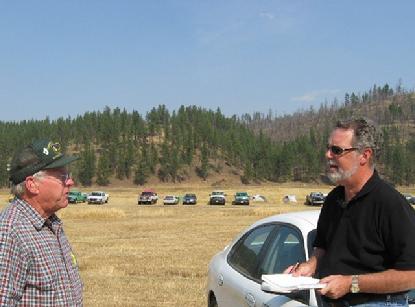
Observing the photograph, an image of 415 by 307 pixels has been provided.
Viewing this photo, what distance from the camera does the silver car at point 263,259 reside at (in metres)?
4.37

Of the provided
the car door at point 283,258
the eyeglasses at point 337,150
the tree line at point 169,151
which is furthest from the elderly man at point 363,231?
the tree line at point 169,151

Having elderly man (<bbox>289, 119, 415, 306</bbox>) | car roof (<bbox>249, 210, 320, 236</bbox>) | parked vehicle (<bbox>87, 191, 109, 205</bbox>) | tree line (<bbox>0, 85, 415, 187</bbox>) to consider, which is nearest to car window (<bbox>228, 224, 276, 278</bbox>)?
car roof (<bbox>249, 210, 320, 236</bbox>)

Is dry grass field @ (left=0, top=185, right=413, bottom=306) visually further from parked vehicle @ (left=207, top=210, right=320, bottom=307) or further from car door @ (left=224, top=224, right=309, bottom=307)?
car door @ (left=224, top=224, right=309, bottom=307)

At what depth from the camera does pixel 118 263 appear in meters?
13.5

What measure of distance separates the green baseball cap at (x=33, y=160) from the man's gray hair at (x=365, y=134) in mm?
1683

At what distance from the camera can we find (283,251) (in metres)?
4.71

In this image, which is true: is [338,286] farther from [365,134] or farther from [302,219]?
[302,219]

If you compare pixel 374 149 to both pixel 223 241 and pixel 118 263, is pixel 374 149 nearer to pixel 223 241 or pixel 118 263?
pixel 118 263

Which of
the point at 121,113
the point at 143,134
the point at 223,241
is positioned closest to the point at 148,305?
the point at 223,241

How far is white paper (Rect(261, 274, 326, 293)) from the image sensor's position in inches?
121

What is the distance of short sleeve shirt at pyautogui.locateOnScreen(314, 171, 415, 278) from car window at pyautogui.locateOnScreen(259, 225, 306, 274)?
1.10 metres

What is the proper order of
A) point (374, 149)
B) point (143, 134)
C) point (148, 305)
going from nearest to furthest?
point (374, 149), point (148, 305), point (143, 134)

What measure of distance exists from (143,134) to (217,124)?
1485 inches

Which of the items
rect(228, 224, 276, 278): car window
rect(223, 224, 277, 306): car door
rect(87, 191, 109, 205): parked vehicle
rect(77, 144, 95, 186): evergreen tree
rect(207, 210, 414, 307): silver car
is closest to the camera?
rect(207, 210, 414, 307): silver car
